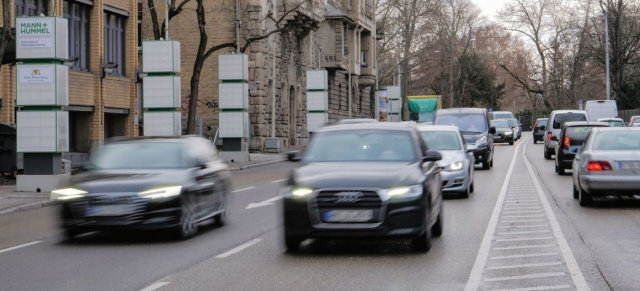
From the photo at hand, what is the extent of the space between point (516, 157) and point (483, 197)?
22661mm

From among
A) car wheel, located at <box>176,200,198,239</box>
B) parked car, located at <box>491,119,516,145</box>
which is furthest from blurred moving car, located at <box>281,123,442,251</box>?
parked car, located at <box>491,119,516,145</box>

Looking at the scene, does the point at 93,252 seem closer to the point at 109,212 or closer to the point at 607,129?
the point at 109,212

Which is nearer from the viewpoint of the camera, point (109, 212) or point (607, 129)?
point (109, 212)

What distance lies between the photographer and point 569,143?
29.4 m

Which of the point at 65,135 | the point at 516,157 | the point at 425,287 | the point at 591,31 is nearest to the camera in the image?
the point at 425,287

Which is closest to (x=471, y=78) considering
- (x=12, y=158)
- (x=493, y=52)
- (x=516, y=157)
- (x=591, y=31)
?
(x=493, y=52)

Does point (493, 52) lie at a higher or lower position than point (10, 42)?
higher

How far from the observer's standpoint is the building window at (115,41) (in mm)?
38719

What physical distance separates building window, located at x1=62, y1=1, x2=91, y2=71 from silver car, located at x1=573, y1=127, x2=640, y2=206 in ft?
71.1

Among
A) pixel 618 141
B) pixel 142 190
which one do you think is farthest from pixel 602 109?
pixel 142 190

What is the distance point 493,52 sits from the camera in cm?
11362

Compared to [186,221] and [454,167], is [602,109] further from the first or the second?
[186,221]

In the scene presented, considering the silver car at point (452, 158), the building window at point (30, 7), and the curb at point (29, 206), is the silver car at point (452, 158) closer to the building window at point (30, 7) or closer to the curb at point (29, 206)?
the curb at point (29, 206)

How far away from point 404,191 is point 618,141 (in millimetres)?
8274
